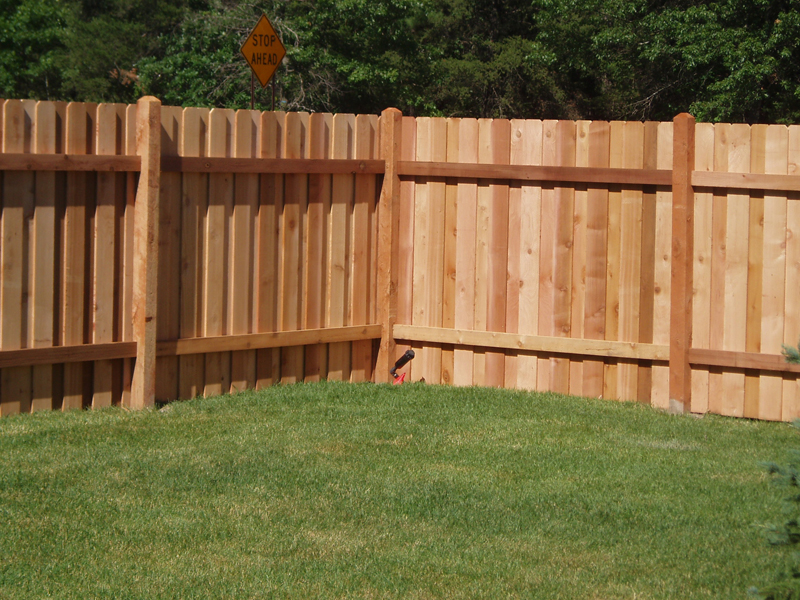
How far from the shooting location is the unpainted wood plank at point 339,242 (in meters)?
7.90

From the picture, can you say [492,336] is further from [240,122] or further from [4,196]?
[4,196]

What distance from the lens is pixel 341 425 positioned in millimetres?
6512

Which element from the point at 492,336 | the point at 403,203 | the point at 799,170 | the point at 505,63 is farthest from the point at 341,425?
the point at 505,63

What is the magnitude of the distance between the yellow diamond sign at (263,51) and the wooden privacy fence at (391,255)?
603cm

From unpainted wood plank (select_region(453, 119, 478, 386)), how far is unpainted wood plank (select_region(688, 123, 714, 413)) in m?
1.75

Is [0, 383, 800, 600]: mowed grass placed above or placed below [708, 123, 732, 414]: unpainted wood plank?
below

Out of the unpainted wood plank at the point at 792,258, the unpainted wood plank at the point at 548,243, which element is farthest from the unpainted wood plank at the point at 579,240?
the unpainted wood plank at the point at 792,258

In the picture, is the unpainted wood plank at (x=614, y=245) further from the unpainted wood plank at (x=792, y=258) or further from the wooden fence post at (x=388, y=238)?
the wooden fence post at (x=388, y=238)

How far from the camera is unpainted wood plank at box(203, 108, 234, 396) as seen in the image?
7.16 m

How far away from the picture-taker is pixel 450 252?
26.5 feet

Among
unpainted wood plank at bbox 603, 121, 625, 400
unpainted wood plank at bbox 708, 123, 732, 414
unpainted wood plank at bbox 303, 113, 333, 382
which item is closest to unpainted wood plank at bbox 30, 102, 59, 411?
unpainted wood plank at bbox 303, 113, 333, 382

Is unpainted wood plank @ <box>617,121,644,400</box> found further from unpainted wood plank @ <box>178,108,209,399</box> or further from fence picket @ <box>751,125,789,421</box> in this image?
unpainted wood plank @ <box>178,108,209,399</box>

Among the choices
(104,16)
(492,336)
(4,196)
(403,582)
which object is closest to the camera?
(403,582)

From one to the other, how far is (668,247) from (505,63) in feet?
60.8
